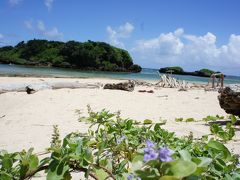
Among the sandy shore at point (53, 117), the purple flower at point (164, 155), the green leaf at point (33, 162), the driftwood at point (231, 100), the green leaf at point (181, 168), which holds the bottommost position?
the sandy shore at point (53, 117)

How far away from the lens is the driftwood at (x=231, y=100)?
524 cm

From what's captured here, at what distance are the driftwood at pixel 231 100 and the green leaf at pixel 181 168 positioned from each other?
4.70m

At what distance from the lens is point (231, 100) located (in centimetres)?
530

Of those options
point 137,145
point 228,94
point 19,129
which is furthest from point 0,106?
point 137,145

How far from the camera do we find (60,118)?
561 cm

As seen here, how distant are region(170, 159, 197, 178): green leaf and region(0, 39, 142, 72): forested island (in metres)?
61.8

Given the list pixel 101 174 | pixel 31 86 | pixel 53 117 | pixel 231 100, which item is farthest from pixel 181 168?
pixel 31 86

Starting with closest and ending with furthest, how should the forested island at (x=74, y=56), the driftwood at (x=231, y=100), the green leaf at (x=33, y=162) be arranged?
the green leaf at (x=33, y=162), the driftwood at (x=231, y=100), the forested island at (x=74, y=56)

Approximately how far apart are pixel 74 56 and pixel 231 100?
196ft

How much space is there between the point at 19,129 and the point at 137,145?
10.1 feet

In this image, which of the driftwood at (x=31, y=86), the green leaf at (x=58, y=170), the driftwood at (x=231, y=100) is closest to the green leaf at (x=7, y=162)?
the green leaf at (x=58, y=170)

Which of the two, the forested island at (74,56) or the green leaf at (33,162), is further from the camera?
the forested island at (74,56)

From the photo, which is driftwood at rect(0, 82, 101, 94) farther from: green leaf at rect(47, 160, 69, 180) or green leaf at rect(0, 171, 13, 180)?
green leaf at rect(47, 160, 69, 180)

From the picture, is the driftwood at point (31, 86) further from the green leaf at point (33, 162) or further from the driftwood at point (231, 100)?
the green leaf at point (33, 162)
